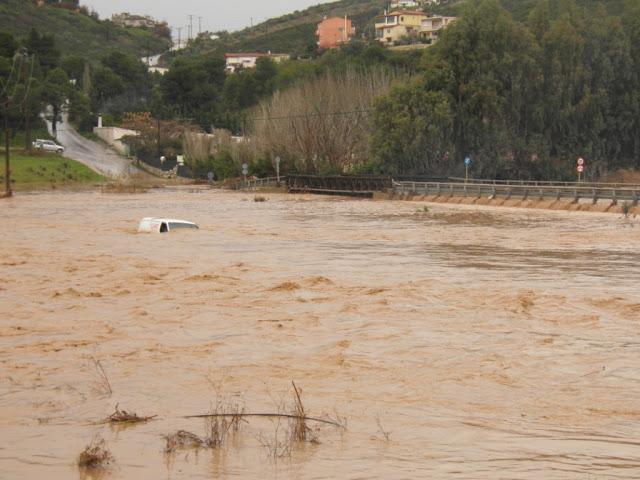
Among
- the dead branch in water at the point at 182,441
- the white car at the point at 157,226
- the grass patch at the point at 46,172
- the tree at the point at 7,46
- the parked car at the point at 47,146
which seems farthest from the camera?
the tree at the point at 7,46

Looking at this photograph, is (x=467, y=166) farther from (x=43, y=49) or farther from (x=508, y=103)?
(x=43, y=49)

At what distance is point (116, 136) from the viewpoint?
4941 inches

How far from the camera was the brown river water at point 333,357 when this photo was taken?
398 inches

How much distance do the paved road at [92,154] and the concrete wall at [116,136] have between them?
4.21 ft

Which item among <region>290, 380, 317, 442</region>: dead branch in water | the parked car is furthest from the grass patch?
<region>290, 380, 317, 442</region>: dead branch in water

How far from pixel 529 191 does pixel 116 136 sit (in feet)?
236

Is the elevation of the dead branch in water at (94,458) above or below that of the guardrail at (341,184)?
below

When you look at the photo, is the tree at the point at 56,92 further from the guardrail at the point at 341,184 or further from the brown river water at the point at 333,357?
the brown river water at the point at 333,357

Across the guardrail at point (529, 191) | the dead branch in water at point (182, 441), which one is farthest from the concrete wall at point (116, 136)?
the dead branch in water at point (182, 441)

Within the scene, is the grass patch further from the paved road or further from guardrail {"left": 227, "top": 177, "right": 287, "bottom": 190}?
guardrail {"left": 227, "top": 177, "right": 287, "bottom": 190}

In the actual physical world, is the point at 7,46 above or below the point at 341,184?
above

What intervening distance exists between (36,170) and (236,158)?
21.0m

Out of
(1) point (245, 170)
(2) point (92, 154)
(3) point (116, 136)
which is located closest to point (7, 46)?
(3) point (116, 136)

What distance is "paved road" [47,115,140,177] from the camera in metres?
104
